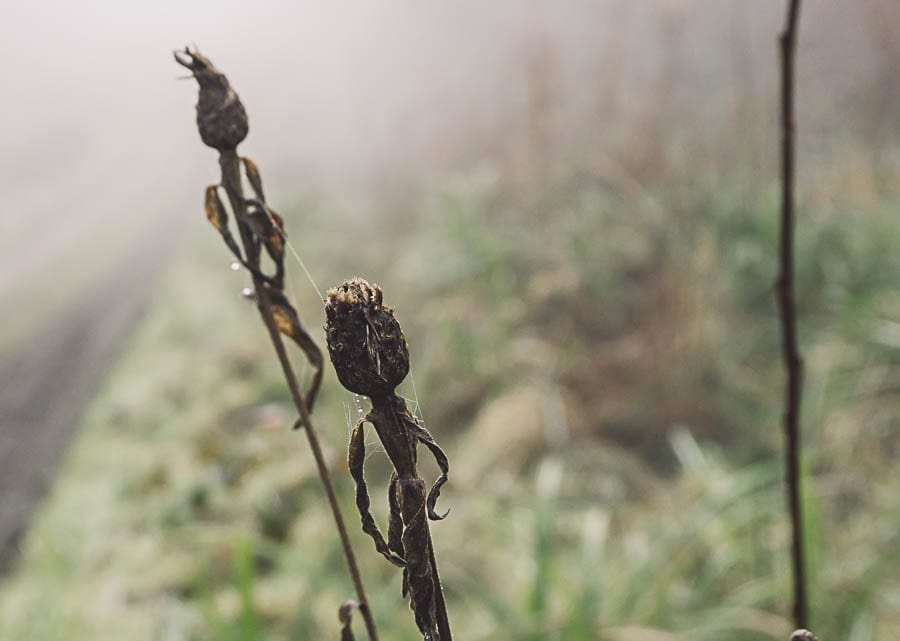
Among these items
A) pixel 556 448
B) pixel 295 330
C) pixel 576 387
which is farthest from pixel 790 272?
pixel 576 387

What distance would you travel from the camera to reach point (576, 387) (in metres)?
1.45

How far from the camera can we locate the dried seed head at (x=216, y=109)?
217 mm

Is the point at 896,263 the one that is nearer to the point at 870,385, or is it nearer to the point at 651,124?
the point at 870,385

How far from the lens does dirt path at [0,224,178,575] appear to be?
1.50 meters

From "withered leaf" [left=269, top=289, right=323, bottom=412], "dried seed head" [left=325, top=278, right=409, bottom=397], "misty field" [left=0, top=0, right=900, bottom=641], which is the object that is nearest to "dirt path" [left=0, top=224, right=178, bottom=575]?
"misty field" [left=0, top=0, right=900, bottom=641]

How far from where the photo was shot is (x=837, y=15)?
2.55 metres

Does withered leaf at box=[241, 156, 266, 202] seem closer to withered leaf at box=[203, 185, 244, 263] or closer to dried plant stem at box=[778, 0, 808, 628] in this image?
withered leaf at box=[203, 185, 244, 263]

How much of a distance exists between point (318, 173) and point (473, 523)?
246 cm

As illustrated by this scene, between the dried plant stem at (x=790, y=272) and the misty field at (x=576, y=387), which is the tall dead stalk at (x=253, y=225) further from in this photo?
the dried plant stem at (x=790, y=272)

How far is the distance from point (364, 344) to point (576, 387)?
52.6 inches

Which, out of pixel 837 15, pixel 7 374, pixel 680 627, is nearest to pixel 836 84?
pixel 837 15

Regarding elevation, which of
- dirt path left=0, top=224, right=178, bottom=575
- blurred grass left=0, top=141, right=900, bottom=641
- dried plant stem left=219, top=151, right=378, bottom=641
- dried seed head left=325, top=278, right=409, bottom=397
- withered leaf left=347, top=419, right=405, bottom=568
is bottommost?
withered leaf left=347, top=419, right=405, bottom=568

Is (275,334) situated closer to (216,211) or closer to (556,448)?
(216,211)

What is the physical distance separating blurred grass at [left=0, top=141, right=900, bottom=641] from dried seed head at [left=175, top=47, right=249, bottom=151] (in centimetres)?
43
